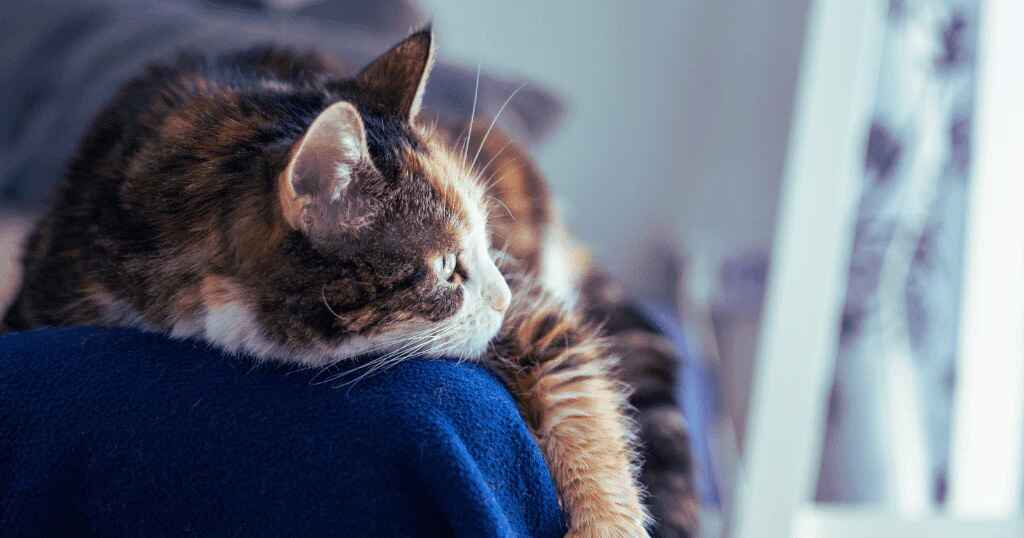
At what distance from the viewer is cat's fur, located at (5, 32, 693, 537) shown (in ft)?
2.19

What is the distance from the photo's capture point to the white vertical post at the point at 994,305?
1.11 meters

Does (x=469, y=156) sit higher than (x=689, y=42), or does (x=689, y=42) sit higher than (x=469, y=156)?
(x=689, y=42)

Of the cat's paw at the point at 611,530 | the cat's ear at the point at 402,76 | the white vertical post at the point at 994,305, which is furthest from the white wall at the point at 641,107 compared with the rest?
the cat's paw at the point at 611,530

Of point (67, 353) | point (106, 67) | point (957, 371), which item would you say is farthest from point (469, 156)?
point (106, 67)

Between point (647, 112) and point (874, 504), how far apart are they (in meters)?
1.70

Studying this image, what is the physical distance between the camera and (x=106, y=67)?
1.72 metres

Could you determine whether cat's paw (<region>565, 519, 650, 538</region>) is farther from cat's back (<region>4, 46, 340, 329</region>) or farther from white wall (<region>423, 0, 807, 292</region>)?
white wall (<region>423, 0, 807, 292</region>)

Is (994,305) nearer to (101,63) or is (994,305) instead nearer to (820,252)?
(820,252)

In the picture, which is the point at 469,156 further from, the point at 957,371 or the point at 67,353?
the point at 957,371

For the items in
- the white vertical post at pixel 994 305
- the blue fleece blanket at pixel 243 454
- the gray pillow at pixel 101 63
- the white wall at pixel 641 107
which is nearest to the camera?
the blue fleece blanket at pixel 243 454

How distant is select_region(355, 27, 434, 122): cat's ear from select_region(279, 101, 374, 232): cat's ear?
0.48 ft

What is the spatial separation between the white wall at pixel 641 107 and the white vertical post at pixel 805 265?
1.57 m

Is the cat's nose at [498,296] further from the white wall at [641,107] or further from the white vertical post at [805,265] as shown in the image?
the white wall at [641,107]

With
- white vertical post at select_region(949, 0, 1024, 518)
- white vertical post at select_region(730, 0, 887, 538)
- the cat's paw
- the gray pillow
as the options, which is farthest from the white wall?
the cat's paw
